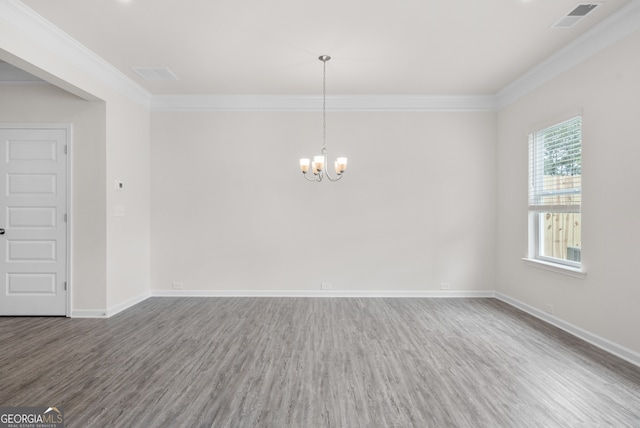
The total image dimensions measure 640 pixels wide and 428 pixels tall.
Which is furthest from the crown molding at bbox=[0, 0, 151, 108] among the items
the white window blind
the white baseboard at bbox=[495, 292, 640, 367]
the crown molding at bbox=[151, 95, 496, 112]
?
the white baseboard at bbox=[495, 292, 640, 367]

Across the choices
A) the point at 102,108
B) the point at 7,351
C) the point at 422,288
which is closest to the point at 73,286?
the point at 7,351

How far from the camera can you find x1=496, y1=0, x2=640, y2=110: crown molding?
2.95 m

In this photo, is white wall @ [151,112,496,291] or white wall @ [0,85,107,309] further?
white wall @ [151,112,496,291]

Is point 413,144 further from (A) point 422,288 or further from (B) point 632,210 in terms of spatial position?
(B) point 632,210

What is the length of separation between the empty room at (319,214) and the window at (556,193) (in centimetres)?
4

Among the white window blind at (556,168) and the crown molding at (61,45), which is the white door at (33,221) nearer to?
the crown molding at (61,45)

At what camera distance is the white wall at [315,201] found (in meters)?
5.29

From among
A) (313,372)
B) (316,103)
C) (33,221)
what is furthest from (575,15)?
(33,221)

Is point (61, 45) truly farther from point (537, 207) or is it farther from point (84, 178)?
point (537, 207)

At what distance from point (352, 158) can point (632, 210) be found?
334cm

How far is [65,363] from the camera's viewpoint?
2.94 m

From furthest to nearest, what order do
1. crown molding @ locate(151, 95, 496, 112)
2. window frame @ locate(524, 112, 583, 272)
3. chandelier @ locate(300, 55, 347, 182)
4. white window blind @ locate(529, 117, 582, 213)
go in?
crown molding @ locate(151, 95, 496, 112), window frame @ locate(524, 112, 583, 272), chandelier @ locate(300, 55, 347, 182), white window blind @ locate(529, 117, 582, 213)

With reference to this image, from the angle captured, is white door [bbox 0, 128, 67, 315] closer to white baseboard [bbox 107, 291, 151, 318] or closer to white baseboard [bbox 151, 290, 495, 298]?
white baseboard [bbox 107, 291, 151, 318]

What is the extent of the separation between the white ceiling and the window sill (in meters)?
2.41
